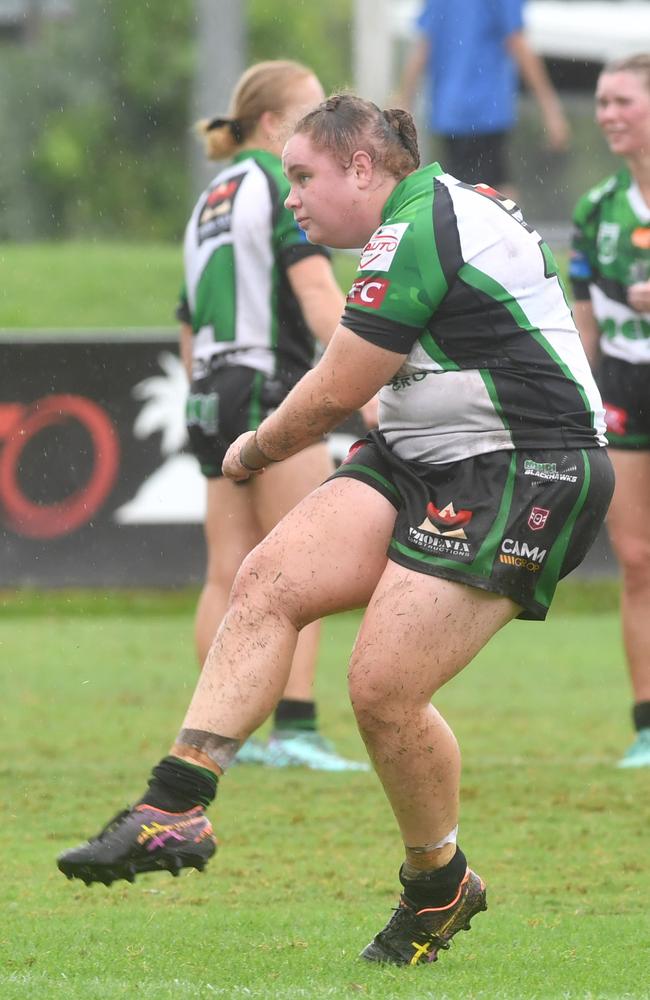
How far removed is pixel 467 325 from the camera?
4238 millimetres

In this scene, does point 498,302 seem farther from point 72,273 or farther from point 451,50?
point 72,273

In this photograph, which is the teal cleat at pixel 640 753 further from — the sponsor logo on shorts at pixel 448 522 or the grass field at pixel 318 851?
the sponsor logo on shorts at pixel 448 522

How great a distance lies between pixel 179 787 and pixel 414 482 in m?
0.87

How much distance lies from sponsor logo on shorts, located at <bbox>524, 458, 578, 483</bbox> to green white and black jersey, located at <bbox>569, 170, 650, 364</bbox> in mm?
2893

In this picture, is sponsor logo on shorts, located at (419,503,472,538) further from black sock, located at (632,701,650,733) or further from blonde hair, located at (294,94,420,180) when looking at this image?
black sock, located at (632,701,650,733)

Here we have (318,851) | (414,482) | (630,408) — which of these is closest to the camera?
(414,482)

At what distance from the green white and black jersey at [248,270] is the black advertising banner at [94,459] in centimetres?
390

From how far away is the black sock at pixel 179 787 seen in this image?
4.07 m

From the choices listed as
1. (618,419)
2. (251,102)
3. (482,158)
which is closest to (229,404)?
(251,102)

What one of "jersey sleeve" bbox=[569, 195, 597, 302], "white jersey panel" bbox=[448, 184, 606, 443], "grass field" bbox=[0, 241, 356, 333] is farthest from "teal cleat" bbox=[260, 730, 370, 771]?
"grass field" bbox=[0, 241, 356, 333]

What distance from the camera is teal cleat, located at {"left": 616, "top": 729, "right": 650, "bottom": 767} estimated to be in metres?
7.05

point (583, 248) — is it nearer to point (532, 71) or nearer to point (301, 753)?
point (301, 753)

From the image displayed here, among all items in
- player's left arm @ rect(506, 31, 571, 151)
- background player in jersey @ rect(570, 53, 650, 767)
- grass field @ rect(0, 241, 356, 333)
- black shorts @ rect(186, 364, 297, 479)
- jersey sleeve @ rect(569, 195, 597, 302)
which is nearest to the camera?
black shorts @ rect(186, 364, 297, 479)

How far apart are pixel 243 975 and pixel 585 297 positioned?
12.1 feet
